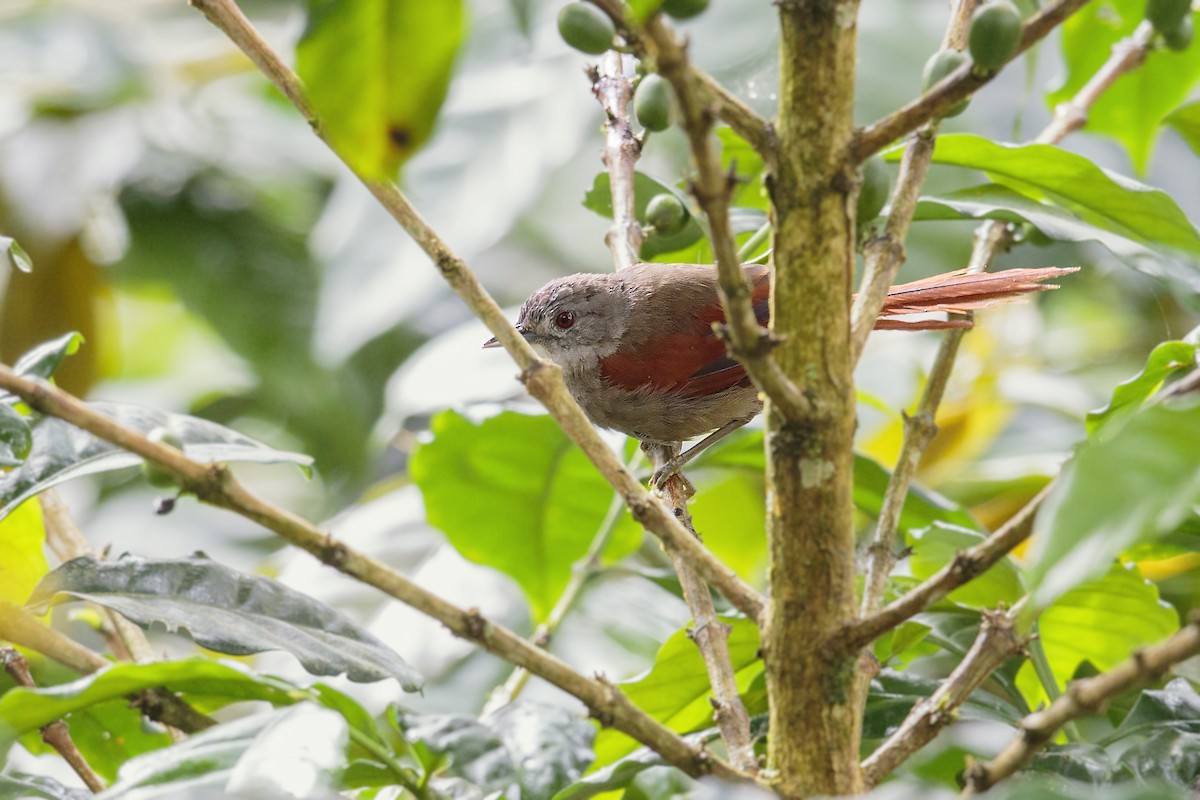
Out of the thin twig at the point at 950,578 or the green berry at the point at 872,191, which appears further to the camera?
the green berry at the point at 872,191

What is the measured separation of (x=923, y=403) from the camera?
1.91 m

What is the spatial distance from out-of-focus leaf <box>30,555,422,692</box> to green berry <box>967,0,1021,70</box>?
1015 mm

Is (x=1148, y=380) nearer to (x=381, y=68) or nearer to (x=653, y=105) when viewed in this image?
(x=653, y=105)

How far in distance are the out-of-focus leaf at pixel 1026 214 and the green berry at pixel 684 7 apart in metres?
0.81

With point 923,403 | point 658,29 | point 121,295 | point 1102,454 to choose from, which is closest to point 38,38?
point 121,295

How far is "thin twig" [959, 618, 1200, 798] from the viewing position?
3.22 feet

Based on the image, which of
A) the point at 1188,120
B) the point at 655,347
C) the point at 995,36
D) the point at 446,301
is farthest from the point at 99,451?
the point at 446,301

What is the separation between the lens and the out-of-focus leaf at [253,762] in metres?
1.09

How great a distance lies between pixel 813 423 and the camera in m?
1.26

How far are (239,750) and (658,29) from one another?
81cm

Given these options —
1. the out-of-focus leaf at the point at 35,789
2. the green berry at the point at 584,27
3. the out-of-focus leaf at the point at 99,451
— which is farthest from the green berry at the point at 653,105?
the out-of-focus leaf at the point at 35,789

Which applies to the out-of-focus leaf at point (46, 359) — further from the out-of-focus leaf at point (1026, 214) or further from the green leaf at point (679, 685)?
the out-of-focus leaf at point (1026, 214)

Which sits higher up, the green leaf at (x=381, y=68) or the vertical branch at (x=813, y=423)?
the green leaf at (x=381, y=68)

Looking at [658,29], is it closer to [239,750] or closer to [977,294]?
[239,750]
